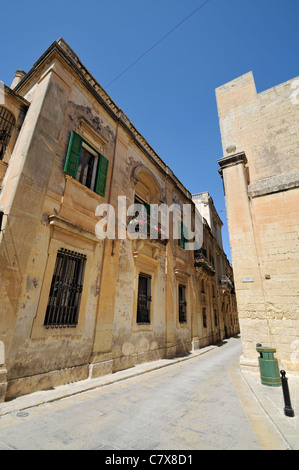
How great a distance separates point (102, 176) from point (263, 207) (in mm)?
5988

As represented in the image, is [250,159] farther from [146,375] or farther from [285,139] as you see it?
[146,375]

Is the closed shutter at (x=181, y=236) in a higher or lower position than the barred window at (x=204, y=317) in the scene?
higher

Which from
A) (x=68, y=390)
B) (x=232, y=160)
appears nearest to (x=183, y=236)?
(x=232, y=160)

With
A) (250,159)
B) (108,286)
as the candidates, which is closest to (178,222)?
(250,159)

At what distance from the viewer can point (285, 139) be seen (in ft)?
27.0

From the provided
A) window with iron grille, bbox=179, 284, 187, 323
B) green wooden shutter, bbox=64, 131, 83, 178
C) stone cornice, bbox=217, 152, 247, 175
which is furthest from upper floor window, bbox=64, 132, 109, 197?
window with iron grille, bbox=179, 284, 187, 323

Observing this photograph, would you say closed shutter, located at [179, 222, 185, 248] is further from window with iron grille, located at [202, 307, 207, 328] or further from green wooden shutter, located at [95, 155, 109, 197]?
green wooden shutter, located at [95, 155, 109, 197]

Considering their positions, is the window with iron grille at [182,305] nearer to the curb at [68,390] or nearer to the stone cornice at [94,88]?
the curb at [68,390]

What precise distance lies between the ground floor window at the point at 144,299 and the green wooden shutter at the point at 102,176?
12.7 ft

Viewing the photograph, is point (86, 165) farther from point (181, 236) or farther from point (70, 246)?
point (181, 236)

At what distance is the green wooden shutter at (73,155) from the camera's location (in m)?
6.67

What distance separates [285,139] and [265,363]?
304 inches

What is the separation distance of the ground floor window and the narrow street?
3.41m

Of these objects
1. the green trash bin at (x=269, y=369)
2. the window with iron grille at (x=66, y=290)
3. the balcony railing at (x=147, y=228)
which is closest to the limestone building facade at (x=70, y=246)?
the window with iron grille at (x=66, y=290)
